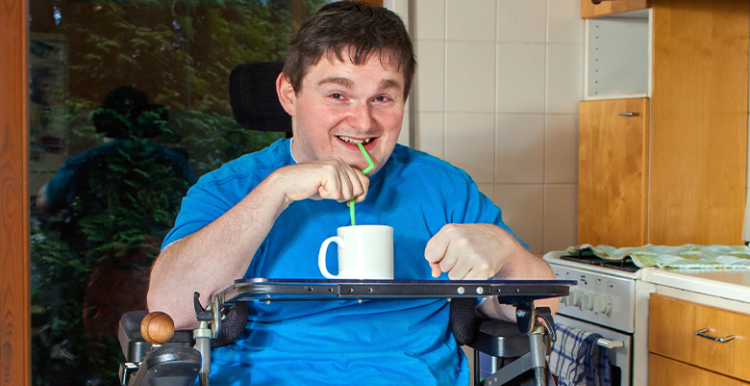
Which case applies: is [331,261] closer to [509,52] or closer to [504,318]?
[504,318]

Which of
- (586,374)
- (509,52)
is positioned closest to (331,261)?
(586,374)

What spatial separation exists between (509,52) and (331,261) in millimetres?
1262

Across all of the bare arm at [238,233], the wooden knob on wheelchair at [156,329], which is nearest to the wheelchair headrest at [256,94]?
the bare arm at [238,233]

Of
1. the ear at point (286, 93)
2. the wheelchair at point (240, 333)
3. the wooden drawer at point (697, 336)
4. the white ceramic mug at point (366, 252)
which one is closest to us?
the wheelchair at point (240, 333)

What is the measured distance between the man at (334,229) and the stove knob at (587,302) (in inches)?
23.4

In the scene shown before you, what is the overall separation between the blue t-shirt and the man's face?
92 millimetres

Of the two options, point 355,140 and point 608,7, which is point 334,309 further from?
point 608,7

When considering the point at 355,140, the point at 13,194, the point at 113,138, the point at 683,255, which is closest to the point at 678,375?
the point at 683,255

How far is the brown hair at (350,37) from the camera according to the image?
112 centimetres

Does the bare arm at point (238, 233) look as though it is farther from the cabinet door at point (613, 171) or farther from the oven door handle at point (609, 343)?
the cabinet door at point (613, 171)

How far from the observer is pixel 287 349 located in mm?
1101

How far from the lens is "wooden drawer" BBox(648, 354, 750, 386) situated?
56.2 inches

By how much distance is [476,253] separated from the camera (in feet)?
3.14

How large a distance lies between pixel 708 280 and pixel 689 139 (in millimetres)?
693
